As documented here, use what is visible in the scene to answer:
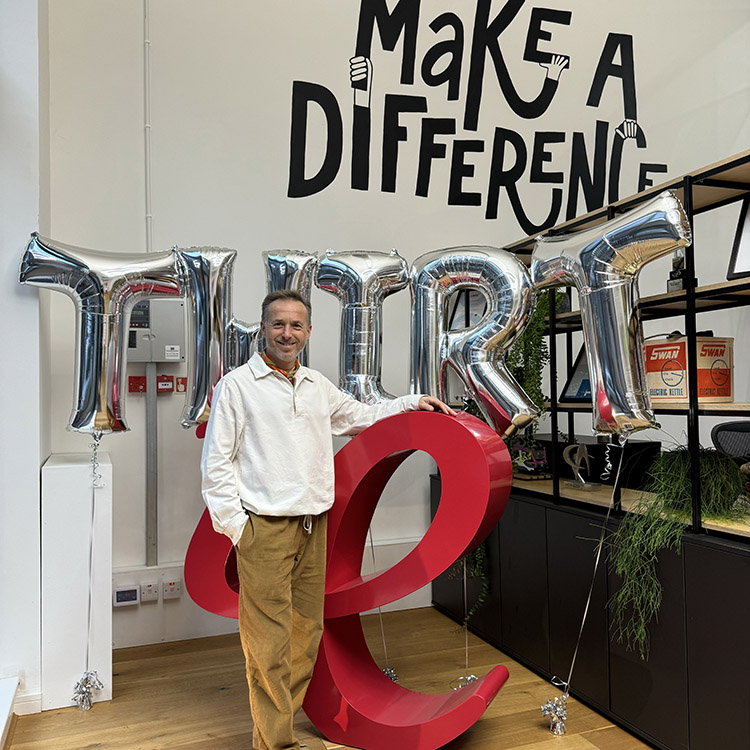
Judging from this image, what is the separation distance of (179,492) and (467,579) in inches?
59.0

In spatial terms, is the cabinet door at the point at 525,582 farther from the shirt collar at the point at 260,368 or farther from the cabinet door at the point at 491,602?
the shirt collar at the point at 260,368

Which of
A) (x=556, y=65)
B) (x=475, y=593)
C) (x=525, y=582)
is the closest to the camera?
(x=525, y=582)

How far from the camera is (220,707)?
2740 mm

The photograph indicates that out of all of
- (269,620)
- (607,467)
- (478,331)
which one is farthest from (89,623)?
(607,467)

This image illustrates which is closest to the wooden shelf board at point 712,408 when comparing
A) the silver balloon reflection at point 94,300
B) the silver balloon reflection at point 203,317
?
the silver balloon reflection at point 203,317

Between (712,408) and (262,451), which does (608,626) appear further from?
(262,451)

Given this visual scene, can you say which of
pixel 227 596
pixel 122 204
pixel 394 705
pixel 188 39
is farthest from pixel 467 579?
pixel 188 39

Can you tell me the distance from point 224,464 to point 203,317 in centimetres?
76

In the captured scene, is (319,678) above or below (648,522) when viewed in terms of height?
below

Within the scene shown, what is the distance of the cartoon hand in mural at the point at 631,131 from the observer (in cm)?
450

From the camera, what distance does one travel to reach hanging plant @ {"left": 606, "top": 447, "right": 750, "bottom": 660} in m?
2.37

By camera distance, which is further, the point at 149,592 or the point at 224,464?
the point at 149,592

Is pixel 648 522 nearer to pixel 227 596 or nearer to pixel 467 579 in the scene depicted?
pixel 467 579

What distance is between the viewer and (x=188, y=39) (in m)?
3.56
